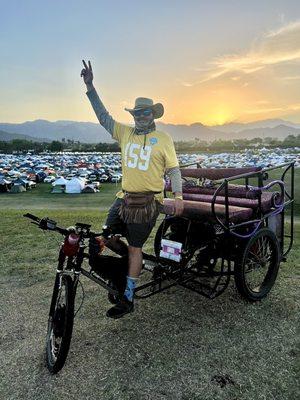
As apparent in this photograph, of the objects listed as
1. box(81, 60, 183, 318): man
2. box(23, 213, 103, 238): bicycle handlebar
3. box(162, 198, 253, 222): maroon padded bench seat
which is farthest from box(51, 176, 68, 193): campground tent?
box(23, 213, 103, 238): bicycle handlebar

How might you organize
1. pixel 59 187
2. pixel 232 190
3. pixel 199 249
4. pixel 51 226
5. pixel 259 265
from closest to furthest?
pixel 51 226
pixel 199 249
pixel 259 265
pixel 232 190
pixel 59 187

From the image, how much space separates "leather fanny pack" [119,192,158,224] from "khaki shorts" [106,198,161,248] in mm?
68

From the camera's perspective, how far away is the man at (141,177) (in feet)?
14.6

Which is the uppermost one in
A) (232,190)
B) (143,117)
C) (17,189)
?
(143,117)

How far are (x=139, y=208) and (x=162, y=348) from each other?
5.58 feet

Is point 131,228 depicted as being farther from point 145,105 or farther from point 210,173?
point 210,173

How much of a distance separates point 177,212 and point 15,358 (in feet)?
8.29

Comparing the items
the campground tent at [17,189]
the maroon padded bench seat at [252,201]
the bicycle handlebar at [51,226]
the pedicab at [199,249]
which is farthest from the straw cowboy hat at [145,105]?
the campground tent at [17,189]

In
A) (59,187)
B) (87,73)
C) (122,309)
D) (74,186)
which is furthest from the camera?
(59,187)

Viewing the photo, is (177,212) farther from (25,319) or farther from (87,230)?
(25,319)

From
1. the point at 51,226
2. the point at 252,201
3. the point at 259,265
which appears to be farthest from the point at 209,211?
the point at 51,226

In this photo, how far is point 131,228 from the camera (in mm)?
4500

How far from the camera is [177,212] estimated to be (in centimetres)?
437

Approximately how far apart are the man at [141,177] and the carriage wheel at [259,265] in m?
1.58
